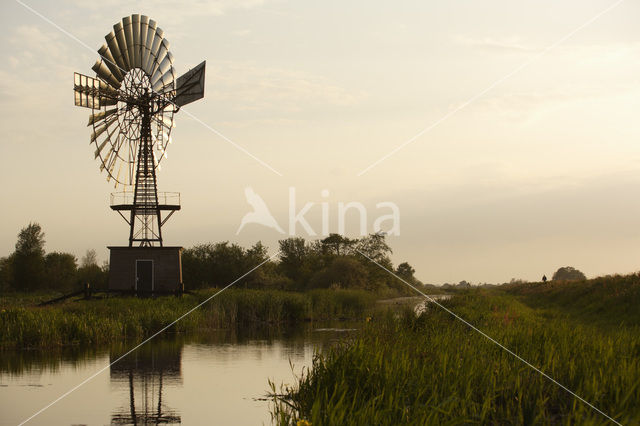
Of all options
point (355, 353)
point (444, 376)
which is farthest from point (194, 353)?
point (444, 376)

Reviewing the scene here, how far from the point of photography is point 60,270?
65250mm

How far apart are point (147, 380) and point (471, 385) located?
32.1ft

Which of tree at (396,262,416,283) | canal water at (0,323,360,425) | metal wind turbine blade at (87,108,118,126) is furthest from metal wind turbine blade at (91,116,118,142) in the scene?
tree at (396,262,416,283)

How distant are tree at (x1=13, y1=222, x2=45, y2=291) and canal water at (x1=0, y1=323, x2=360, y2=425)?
42.2 m

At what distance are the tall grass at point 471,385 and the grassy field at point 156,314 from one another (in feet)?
48.0

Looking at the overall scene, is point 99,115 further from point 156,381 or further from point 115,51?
point 156,381

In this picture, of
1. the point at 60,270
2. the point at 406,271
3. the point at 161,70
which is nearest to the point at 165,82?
A: the point at 161,70

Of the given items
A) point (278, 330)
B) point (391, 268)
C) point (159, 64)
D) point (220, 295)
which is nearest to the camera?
point (278, 330)

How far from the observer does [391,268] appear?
225 ft

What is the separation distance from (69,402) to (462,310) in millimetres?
15978

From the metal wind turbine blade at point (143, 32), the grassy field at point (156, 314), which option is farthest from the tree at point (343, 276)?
the metal wind turbine blade at point (143, 32)

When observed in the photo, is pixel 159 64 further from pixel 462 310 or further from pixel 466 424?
pixel 466 424

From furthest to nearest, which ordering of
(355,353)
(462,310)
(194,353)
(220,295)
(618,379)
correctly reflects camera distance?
(220,295), (462,310), (194,353), (355,353), (618,379)

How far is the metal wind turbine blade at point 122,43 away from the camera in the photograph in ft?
118
